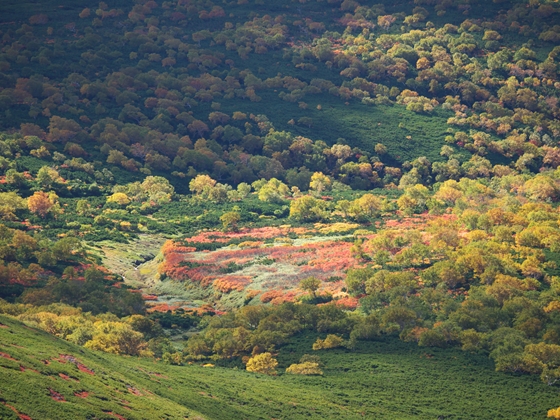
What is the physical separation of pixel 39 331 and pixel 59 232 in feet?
255

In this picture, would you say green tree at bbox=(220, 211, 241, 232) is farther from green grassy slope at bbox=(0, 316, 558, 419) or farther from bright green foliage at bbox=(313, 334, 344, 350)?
bright green foliage at bbox=(313, 334, 344, 350)

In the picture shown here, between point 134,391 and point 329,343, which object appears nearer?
point 134,391

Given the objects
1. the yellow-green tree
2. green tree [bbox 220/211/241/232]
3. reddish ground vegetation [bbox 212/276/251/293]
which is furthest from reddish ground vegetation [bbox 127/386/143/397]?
green tree [bbox 220/211/241/232]

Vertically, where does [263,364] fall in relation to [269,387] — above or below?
above

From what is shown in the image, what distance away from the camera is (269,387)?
8881cm

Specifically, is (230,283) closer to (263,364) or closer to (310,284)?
(310,284)

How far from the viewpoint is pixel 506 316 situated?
10838 cm

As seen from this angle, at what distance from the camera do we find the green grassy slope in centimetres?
6694

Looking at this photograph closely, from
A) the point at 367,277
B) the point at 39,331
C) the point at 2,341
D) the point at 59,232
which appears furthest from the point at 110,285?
the point at 2,341

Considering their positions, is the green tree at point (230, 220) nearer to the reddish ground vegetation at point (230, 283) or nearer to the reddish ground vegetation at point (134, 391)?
the reddish ground vegetation at point (230, 283)

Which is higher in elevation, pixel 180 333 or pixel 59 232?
pixel 59 232

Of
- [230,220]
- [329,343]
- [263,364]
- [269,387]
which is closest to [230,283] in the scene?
[329,343]

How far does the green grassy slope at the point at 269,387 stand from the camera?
66.9 m

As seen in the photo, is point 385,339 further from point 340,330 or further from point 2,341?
point 2,341
